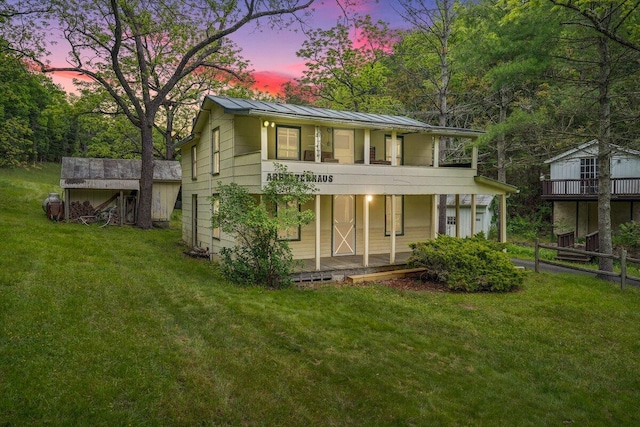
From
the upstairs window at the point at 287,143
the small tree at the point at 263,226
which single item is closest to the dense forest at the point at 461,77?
the upstairs window at the point at 287,143

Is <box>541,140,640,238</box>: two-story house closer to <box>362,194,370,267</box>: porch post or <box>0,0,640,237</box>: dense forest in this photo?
<box>0,0,640,237</box>: dense forest

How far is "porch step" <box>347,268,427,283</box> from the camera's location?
12562 mm

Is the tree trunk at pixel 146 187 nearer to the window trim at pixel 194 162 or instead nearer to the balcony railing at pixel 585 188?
the window trim at pixel 194 162

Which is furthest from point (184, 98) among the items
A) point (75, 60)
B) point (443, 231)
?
point (443, 231)

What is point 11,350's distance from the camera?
553cm

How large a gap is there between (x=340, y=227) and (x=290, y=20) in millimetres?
9613

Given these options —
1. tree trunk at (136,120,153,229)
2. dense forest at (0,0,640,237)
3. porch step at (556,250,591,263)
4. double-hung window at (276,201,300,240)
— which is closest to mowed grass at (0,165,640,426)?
double-hung window at (276,201,300,240)

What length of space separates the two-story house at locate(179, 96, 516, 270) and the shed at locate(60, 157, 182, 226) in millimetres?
4993

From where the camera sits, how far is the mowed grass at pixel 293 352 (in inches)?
192

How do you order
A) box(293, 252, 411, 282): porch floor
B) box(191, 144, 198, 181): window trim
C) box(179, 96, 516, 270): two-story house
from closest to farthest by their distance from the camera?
box(293, 252, 411, 282): porch floor → box(179, 96, 516, 270): two-story house → box(191, 144, 198, 181): window trim

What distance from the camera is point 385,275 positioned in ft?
43.1

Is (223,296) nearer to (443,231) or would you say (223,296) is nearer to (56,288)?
(56,288)

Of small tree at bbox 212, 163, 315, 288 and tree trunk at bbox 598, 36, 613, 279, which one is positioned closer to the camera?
small tree at bbox 212, 163, 315, 288

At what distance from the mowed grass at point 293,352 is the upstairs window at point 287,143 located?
15.7 feet
